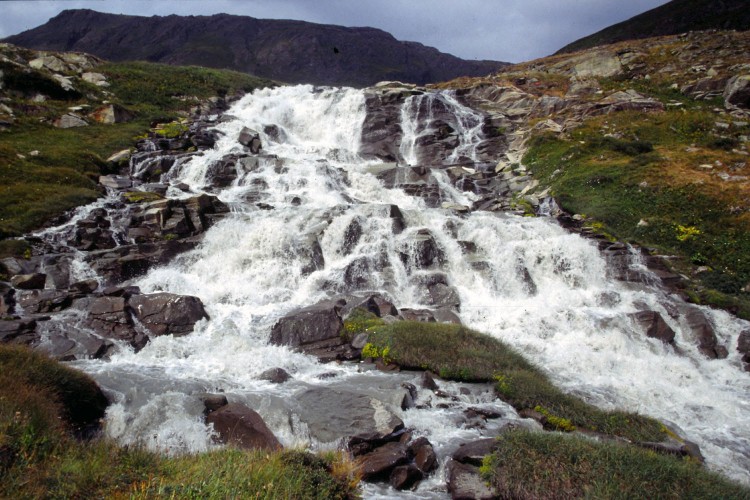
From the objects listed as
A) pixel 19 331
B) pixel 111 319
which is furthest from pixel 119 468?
pixel 19 331

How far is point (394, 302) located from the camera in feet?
59.5

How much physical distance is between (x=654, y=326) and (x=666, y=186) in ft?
43.4

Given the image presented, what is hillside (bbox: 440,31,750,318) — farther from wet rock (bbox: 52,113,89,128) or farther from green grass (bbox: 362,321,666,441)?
wet rock (bbox: 52,113,89,128)

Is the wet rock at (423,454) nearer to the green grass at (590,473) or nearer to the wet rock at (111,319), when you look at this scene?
the green grass at (590,473)

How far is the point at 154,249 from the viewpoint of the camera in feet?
65.3

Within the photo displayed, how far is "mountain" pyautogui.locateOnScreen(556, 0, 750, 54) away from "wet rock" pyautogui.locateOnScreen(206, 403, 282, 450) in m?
96.0

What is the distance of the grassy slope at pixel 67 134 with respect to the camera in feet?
74.1

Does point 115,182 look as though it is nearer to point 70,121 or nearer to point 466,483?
point 70,121

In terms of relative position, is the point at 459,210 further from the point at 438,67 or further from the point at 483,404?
the point at 438,67

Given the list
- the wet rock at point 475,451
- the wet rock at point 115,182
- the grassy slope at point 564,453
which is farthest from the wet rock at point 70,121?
the wet rock at point 475,451

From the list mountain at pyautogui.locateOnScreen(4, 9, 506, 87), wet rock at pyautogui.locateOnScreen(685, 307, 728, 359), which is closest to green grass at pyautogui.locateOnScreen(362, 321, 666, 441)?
wet rock at pyautogui.locateOnScreen(685, 307, 728, 359)

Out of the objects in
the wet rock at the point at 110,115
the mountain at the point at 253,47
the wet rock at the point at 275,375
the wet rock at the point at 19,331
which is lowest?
the wet rock at the point at 19,331

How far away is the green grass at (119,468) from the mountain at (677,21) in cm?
9675

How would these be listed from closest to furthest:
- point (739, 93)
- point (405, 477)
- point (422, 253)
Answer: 1. point (405, 477)
2. point (422, 253)
3. point (739, 93)
